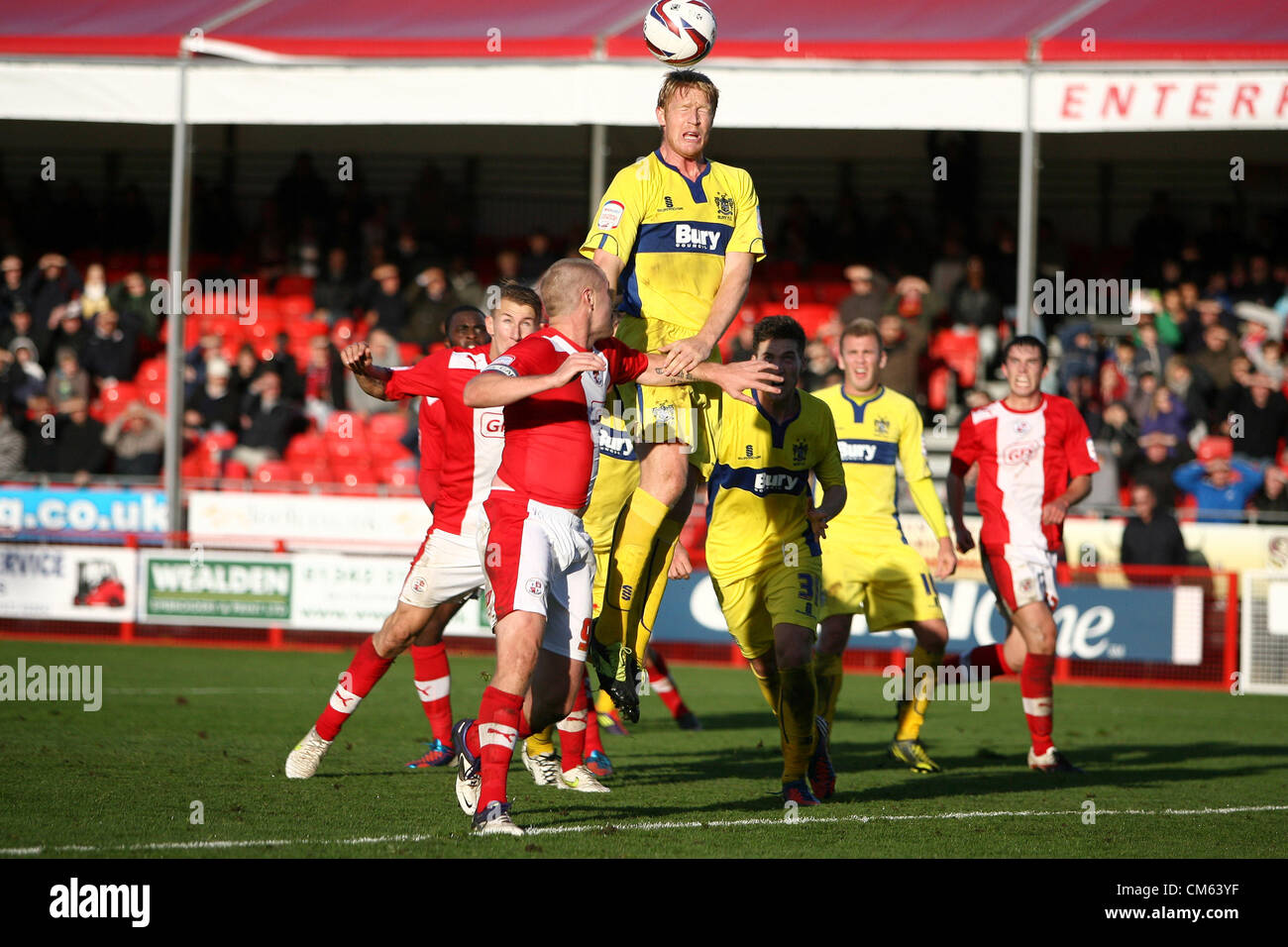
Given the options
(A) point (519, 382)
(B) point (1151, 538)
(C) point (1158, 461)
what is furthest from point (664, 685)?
(C) point (1158, 461)

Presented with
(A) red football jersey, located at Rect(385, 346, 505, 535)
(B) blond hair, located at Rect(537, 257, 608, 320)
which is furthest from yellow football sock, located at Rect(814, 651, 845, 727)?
(B) blond hair, located at Rect(537, 257, 608, 320)

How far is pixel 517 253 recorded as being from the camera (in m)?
21.8

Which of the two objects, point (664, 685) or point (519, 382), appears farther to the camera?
point (664, 685)

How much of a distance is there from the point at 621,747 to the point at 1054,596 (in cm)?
276

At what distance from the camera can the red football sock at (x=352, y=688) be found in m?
7.46

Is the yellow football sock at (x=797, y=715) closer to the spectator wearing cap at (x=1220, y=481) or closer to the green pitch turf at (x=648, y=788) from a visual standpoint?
the green pitch turf at (x=648, y=788)

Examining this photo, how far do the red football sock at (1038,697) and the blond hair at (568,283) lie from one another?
419 centimetres

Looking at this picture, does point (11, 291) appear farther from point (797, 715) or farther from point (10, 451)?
point (797, 715)

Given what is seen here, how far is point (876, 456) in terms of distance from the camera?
934 centimetres

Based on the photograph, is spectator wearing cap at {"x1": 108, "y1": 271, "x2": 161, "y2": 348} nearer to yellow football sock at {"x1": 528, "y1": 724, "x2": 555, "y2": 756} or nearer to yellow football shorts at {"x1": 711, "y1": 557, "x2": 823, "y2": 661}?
yellow football sock at {"x1": 528, "y1": 724, "x2": 555, "y2": 756}

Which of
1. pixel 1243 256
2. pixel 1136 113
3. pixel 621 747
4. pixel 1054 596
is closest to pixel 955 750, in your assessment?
pixel 1054 596

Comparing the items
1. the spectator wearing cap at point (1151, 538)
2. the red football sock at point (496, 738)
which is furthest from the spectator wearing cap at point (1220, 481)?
the red football sock at point (496, 738)

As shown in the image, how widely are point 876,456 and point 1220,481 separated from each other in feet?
26.7
